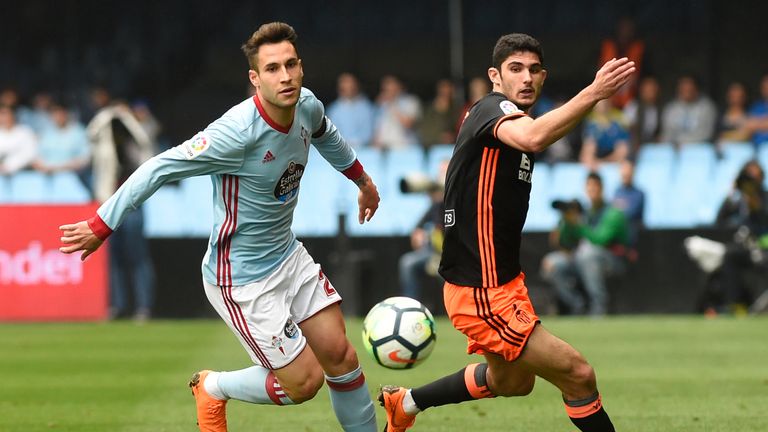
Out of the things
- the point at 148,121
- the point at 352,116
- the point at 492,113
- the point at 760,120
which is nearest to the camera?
the point at 492,113

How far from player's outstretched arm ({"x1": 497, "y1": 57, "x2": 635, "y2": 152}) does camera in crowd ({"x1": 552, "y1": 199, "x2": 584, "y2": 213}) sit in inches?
384

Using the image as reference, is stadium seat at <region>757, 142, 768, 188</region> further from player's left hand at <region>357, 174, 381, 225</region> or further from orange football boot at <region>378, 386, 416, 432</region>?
orange football boot at <region>378, 386, 416, 432</region>

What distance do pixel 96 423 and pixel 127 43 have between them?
1220cm

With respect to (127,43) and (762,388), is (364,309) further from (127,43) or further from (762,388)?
(762,388)

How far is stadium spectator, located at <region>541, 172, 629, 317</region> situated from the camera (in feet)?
52.3

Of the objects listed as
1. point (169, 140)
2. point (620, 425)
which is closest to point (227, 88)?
point (169, 140)

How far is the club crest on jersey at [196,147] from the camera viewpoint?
632cm

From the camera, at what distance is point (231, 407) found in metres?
9.17

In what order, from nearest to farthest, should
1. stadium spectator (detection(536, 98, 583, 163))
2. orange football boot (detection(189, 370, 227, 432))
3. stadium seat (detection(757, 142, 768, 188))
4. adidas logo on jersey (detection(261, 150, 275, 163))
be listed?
adidas logo on jersey (detection(261, 150, 275, 163))
orange football boot (detection(189, 370, 227, 432))
stadium seat (detection(757, 142, 768, 188))
stadium spectator (detection(536, 98, 583, 163))

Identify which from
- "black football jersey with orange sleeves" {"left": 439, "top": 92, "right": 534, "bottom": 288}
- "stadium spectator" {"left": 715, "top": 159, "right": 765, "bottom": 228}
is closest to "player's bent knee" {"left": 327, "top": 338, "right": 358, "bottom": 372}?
"black football jersey with orange sleeves" {"left": 439, "top": 92, "right": 534, "bottom": 288}

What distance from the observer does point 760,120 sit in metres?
17.1

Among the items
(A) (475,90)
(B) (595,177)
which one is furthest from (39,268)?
(B) (595,177)

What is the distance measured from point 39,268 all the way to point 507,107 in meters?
11.2

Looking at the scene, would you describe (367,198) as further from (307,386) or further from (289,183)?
(307,386)
